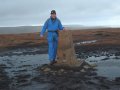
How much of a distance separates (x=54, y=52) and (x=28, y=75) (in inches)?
104

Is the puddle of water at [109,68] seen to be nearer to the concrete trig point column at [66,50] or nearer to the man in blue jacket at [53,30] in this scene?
the concrete trig point column at [66,50]

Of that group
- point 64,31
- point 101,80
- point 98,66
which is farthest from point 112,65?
point 101,80

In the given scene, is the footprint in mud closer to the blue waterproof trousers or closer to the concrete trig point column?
the concrete trig point column

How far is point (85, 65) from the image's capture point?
1617 cm

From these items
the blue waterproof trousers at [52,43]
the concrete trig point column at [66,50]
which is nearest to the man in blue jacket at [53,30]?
the blue waterproof trousers at [52,43]

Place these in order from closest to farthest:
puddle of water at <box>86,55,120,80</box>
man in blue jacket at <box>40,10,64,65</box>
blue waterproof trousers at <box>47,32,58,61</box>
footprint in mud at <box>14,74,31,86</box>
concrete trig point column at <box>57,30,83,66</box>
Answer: footprint in mud at <box>14,74,31,86</box> < puddle of water at <box>86,55,120,80</box> < concrete trig point column at <box>57,30,83,66</box> < man in blue jacket at <box>40,10,64,65</box> < blue waterproof trousers at <box>47,32,58,61</box>

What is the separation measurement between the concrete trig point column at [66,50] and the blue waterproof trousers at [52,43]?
14.6 inches

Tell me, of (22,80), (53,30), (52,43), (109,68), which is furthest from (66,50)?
(22,80)

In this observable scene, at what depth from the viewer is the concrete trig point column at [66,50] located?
16203 mm

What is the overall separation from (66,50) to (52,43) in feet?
2.75

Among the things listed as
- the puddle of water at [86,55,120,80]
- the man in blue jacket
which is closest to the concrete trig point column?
the man in blue jacket

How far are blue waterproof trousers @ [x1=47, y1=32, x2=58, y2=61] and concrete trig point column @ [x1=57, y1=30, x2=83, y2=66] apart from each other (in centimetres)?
37

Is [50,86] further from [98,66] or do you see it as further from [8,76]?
[98,66]

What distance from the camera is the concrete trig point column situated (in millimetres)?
16203
